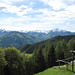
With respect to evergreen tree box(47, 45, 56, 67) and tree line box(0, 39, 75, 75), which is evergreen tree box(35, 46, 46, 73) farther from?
evergreen tree box(47, 45, 56, 67)

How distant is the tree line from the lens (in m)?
41.9

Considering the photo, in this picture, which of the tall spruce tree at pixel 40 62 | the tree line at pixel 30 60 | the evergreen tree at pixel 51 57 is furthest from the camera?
the evergreen tree at pixel 51 57

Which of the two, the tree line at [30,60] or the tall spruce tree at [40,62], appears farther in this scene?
the tall spruce tree at [40,62]

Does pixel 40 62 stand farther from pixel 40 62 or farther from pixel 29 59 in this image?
pixel 29 59

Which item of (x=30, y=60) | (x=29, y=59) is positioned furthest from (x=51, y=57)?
(x=29, y=59)

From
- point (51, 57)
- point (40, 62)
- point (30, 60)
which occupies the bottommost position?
point (40, 62)

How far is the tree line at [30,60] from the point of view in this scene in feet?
138

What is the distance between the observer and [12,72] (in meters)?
42.1

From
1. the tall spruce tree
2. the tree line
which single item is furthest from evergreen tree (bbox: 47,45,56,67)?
the tall spruce tree

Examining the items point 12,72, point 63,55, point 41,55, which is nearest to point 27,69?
point 41,55

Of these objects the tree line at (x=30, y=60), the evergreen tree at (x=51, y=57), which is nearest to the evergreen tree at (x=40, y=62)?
the tree line at (x=30, y=60)

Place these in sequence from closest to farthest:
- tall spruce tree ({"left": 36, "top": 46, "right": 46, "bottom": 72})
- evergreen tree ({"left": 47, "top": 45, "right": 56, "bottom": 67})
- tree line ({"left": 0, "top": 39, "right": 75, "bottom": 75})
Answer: tree line ({"left": 0, "top": 39, "right": 75, "bottom": 75}) < tall spruce tree ({"left": 36, "top": 46, "right": 46, "bottom": 72}) < evergreen tree ({"left": 47, "top": 45, "right": 56, "bottom": 67})

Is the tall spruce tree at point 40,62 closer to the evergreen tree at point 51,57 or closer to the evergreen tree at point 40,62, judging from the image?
the evergreen tree at point 40,62

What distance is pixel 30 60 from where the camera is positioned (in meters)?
72.7
